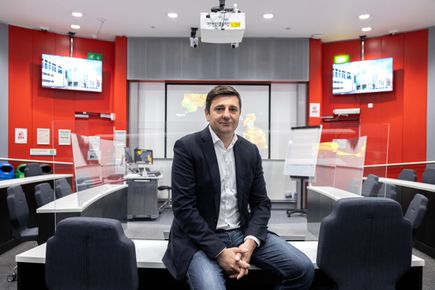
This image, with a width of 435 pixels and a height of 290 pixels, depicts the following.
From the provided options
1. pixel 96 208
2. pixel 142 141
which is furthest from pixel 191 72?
pixel 96 208

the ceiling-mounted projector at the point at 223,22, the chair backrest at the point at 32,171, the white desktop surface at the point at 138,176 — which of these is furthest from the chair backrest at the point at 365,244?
the chair backrest at the point at 32,171

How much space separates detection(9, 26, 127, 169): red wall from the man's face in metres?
5.14

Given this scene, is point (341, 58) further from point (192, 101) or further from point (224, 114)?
point (224, 114)

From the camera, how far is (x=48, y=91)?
282 inches

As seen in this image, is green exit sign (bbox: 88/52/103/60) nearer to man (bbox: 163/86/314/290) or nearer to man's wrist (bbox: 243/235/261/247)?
man (bbox: 163/86/314/290)

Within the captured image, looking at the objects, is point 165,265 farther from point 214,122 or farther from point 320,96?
point 320,96

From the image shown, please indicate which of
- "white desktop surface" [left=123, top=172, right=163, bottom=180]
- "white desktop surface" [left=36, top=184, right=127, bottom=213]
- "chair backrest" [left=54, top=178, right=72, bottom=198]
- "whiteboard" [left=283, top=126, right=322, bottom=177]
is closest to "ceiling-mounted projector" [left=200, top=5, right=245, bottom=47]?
"whiteboard" [left=283, top=126, right=322, bottom=177]

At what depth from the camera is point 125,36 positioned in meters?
7.33

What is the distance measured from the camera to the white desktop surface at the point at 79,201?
115 inches

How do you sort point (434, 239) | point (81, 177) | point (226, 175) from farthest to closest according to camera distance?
point (434, 239), point (81, 177), point (226, 175)

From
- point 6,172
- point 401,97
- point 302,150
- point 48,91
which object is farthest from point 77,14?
point 401,97

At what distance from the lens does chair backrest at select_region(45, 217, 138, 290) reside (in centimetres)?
157

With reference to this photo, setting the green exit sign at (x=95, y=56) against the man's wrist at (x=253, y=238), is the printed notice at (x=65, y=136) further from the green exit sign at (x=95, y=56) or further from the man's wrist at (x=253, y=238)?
the green exit sign at (x=95, y=56)

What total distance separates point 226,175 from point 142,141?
2096mm
